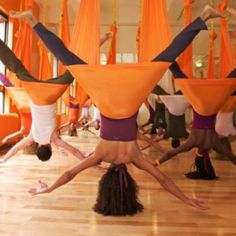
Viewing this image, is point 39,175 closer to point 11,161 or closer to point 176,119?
point 11,161

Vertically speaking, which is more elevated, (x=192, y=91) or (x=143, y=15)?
(x=143, y=15)

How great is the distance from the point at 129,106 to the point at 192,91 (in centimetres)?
94

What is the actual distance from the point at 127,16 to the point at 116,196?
6.19 meters

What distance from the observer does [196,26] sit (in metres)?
2.10

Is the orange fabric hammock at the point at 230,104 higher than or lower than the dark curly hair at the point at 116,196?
higher

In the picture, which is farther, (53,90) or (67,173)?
(53,90)

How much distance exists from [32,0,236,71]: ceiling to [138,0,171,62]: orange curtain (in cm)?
383

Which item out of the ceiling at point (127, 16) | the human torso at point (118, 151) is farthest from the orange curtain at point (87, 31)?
the ceiling at point (127, 16)

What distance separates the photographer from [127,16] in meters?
8.02

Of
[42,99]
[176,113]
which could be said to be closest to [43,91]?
[42,99]

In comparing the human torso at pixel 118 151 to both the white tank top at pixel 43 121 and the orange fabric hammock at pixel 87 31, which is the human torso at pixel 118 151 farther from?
the white tank top at pixel 43 121

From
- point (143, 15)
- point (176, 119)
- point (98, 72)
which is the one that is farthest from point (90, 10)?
Answer: point (176, 119)

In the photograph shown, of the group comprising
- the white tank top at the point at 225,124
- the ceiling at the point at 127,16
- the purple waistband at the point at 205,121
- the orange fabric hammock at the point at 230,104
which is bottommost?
the white tank top at the point at 225,124

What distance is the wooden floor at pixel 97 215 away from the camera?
7.11ft
